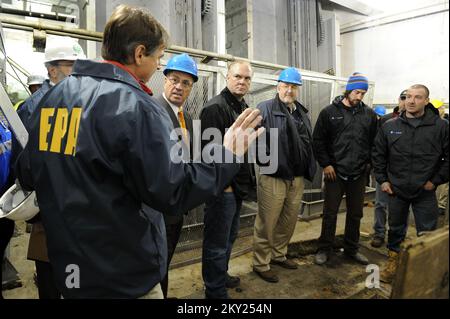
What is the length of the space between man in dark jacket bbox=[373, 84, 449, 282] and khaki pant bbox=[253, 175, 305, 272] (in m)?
0.73

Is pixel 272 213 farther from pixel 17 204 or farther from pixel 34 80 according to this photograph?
pixel 34 80

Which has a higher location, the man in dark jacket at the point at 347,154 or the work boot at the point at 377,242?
the man in dark jacket at the point at 347,154

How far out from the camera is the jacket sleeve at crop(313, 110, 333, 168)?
2.73 m

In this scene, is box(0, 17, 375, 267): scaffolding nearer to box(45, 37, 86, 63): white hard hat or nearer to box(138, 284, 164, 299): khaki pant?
box(45, 37, 86, 63): white hard hat

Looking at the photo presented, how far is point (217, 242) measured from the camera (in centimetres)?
201

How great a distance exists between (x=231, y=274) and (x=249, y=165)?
1066 millimetres

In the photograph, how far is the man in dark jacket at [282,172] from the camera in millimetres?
2420

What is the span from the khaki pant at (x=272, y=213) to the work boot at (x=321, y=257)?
14.8 inches

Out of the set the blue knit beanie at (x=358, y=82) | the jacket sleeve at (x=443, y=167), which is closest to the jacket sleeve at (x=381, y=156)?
the jacket sleeve at (x=443, y=167)

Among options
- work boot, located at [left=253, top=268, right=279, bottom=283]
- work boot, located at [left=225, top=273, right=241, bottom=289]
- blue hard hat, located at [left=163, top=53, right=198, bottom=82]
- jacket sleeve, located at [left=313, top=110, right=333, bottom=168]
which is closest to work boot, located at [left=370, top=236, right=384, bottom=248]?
jacket sleeve, located at [left=313, top=110, right=333, bottom=168]

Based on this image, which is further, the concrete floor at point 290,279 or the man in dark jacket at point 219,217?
the concrete floor at point 290,279

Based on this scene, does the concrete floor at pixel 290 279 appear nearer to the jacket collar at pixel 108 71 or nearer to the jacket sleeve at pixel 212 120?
the jacket sleeve at pixel 212 120

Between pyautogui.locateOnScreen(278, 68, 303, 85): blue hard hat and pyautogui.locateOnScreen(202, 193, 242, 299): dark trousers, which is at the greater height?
pyautogui.locateOnScreen(278, 68, 303, 85): blue hard hat

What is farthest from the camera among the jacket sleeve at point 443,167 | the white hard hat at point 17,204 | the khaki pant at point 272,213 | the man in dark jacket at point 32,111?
the khaki pant at point 272,213
